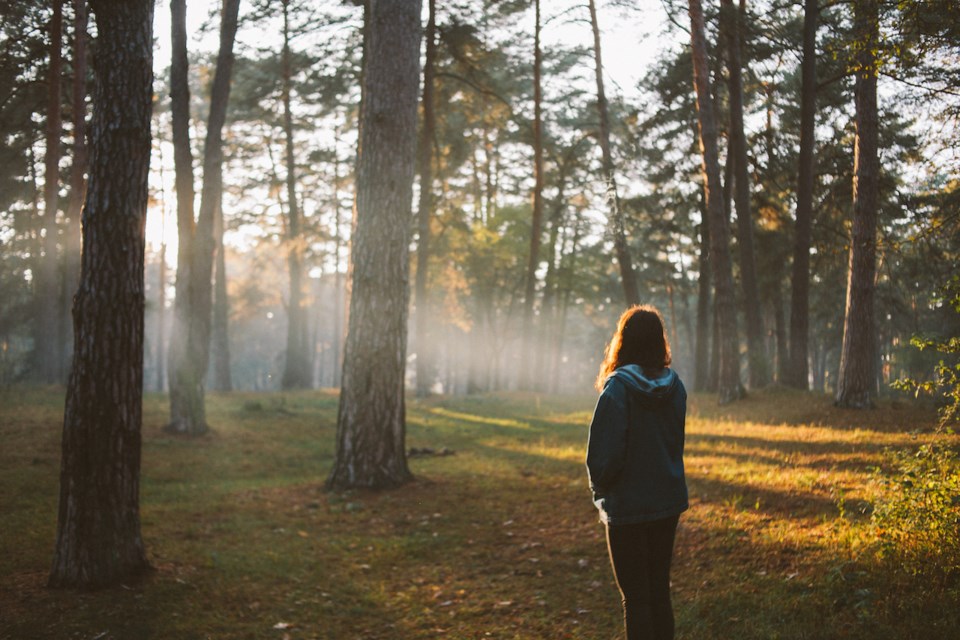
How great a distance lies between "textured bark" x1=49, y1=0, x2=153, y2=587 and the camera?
5621mm

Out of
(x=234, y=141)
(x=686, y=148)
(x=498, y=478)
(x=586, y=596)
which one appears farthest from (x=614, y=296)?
(x=586, y=596)

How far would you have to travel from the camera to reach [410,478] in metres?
10.2

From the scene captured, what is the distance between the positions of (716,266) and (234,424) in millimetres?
12584

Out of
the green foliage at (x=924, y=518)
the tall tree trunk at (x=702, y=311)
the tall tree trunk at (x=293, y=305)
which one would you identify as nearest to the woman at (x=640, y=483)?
the green foliage at (x=924, y=518)

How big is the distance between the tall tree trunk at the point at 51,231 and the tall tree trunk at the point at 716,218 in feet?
49.4

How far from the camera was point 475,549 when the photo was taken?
757 centimetres

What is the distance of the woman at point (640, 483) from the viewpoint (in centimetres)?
388

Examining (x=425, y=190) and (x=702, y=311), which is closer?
(x=425, y=190)

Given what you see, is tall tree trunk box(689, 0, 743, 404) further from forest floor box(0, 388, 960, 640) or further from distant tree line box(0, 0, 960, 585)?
forest floor box(0, 388, 960, 640)

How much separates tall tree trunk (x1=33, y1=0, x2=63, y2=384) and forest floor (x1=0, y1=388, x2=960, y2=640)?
7.20m

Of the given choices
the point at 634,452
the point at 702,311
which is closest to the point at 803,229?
the point at 702,311

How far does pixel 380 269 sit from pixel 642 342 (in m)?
6.21

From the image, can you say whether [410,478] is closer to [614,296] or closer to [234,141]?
[234,141]

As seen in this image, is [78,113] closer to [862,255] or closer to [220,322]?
[220,322]
